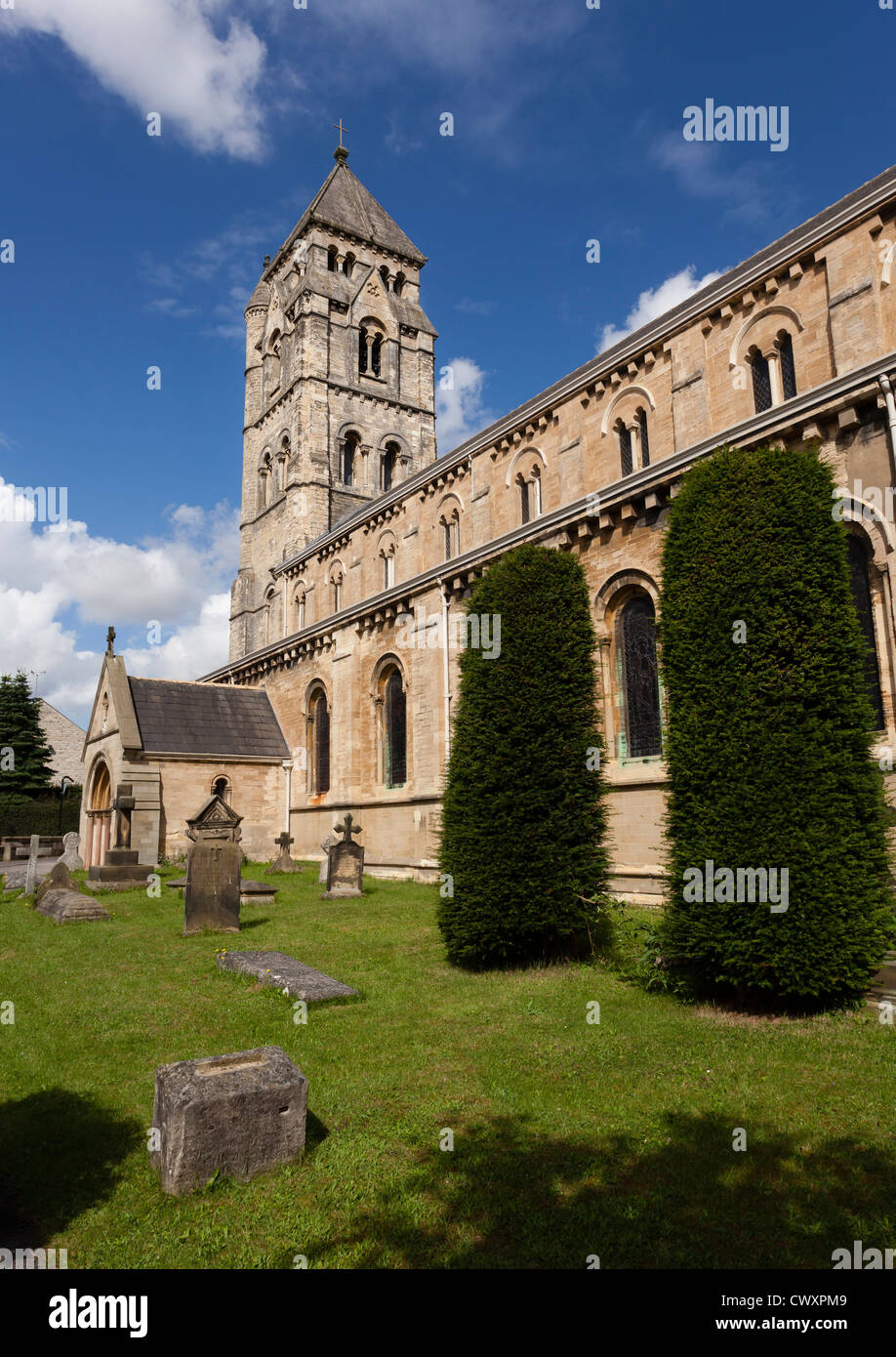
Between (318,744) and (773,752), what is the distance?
20.6m

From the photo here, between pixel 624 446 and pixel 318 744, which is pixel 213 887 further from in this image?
pixel 318 744

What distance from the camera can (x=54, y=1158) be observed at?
452cm

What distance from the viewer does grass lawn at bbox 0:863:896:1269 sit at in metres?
3.66

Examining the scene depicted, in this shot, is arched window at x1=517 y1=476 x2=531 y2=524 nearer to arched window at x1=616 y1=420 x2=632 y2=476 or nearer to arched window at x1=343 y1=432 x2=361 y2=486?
arched window at x1=616 y1=420 x2=632 y2=476

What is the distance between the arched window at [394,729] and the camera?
22.5 metres

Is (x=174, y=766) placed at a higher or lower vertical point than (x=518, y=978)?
higher

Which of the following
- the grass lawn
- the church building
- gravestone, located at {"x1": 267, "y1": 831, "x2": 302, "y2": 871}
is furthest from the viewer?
gravestone, located at {"x1": 267, "y1": 831, "x2": 302, "y2": 871}

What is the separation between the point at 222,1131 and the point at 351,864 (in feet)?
42.0

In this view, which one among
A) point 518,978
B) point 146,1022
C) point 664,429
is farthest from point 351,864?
point 664,429

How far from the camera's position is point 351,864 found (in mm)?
16922

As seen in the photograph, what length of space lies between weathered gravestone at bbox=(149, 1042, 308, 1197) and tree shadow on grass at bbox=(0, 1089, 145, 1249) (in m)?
0.37

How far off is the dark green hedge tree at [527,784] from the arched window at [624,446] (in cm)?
872

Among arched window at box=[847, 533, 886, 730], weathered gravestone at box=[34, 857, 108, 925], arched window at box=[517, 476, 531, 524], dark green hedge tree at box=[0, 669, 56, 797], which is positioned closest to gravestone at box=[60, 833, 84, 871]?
weathered gravestone at box=[34, 857, 108, 925]
